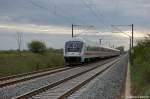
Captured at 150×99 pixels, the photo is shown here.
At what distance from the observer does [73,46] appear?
1880 inches

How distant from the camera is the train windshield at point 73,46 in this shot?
47625 mm

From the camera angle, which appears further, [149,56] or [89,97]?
[149,56]

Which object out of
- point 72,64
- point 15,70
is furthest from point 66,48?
point 15,70

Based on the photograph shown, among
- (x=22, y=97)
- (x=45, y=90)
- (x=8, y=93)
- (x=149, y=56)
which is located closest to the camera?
(x=22, y=97)

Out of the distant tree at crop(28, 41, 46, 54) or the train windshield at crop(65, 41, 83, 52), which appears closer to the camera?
the train windshield at crop(65, 41, 83, 52)

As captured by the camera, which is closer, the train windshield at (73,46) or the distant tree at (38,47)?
the train windshield at (73,46)

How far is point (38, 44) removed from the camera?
65812 mm

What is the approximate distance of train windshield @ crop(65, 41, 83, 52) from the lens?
47.6 meters

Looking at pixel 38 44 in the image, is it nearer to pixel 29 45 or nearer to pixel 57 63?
pixel 29 45

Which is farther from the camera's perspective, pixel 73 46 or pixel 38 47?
pixel 38 47

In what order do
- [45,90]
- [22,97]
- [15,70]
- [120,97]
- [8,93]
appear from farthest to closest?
[15,70]
[45,90]
[8,93]
[120,97]
[22,97]

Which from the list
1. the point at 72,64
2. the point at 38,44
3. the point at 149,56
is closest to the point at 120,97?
the point at 149,56

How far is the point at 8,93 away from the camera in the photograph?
1834 centimetres

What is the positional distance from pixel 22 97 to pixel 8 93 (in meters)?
2.62
